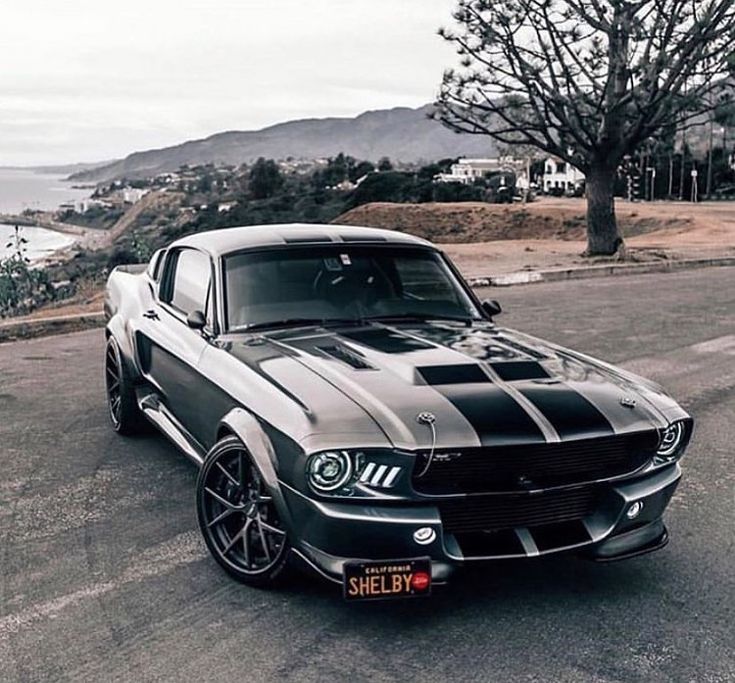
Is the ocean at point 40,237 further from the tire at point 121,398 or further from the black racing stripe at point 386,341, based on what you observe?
the black racing stripe at point 386,341

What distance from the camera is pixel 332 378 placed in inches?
167

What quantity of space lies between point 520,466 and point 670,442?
81 cm

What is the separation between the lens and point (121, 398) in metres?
6.59

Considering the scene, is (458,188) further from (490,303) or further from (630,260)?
(490,303)

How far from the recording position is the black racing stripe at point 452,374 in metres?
4.16

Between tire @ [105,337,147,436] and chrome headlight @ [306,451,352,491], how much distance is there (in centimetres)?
302

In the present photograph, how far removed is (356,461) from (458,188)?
63.6 meters

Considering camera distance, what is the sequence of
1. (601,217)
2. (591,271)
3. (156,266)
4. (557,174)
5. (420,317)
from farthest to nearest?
(557,174), (601,217), (591,271), (156,266), (420,317)

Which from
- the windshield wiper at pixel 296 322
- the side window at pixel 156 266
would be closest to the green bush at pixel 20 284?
the side window at pixel 156 266

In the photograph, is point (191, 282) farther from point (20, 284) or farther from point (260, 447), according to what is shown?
A: point (20, 284)

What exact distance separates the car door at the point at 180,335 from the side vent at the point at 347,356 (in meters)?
0.73

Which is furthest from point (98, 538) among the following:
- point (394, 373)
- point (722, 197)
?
point (722, 197)

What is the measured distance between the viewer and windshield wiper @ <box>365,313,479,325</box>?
5.42 metres

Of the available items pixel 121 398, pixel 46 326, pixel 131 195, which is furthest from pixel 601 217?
pixel 131 195
